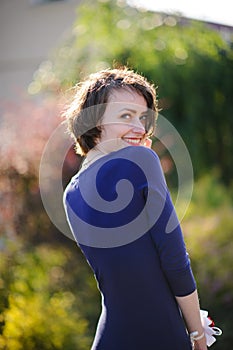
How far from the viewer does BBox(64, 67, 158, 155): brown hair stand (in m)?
2.10

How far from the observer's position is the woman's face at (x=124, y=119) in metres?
2.07

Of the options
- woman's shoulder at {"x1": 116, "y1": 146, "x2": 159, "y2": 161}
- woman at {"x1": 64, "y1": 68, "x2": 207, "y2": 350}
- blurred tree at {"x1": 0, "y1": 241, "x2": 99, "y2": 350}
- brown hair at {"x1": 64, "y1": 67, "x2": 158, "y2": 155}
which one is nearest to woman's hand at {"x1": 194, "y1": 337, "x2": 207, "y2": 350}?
woman at {"x1": 64, "y1": 68, "x2": 207, "y2": 350}

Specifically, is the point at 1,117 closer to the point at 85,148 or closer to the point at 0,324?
the point at 0,324

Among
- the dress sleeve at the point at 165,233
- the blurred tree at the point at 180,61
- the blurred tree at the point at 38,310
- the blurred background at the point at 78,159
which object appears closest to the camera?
the dress sleeve at the point at 165,233

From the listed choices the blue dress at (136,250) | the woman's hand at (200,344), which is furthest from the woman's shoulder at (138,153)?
the woman's hand at (200,344)

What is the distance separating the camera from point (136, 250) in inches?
76.7

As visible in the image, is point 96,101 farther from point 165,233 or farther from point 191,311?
point 191,311

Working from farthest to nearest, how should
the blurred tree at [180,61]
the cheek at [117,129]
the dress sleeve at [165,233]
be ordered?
1. the blurred tree at [180,61]
2. the cheek at [117,129]
3. the dress sleeve at [165,233]

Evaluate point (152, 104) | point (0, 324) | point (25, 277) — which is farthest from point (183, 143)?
point (152, 104)

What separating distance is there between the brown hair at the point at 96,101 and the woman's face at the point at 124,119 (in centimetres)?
2

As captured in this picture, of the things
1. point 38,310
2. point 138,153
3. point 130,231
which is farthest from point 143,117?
point 38,310

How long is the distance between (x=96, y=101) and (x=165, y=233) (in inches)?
19.0

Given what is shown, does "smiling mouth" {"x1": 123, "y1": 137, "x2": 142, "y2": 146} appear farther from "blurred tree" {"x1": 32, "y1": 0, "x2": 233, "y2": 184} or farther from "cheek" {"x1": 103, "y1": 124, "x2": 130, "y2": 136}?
"blurred tree" {"x1": 32, "y1": 0, "x2": 233, "y2": 184}

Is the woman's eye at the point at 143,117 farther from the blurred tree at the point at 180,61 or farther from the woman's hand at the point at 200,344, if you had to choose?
the blurred tree at the point at 180,61
